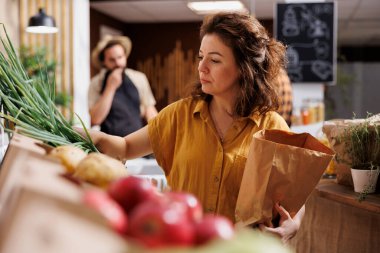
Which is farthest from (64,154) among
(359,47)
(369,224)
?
(359,47)

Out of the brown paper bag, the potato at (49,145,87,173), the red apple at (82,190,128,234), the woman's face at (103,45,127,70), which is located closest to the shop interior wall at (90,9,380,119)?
the woman's face at (103,45,127,70)

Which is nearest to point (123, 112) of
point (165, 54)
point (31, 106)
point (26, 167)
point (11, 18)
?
point (11, 18)

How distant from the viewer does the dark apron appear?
4141 millimetres

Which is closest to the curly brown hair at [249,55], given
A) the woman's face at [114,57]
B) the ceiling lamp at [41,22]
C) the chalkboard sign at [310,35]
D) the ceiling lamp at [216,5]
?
the woman's face at [114,57]

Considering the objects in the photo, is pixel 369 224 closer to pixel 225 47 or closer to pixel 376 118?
pixel 376 118

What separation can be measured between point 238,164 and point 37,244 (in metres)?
1.22

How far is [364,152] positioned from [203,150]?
800 millimetres

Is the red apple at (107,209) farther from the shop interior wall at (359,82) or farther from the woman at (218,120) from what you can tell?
the shop interior wall at (359,82)

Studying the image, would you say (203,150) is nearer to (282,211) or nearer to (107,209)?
(282,211)

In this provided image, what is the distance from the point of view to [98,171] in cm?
98

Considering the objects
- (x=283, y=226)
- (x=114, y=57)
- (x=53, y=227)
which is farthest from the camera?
(x=114, y=57)

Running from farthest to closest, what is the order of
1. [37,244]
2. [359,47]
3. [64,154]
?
[359,47] < [64,154] < [37,244]

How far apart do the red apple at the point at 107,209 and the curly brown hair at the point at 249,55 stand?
1160 mm

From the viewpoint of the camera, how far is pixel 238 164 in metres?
1.76
